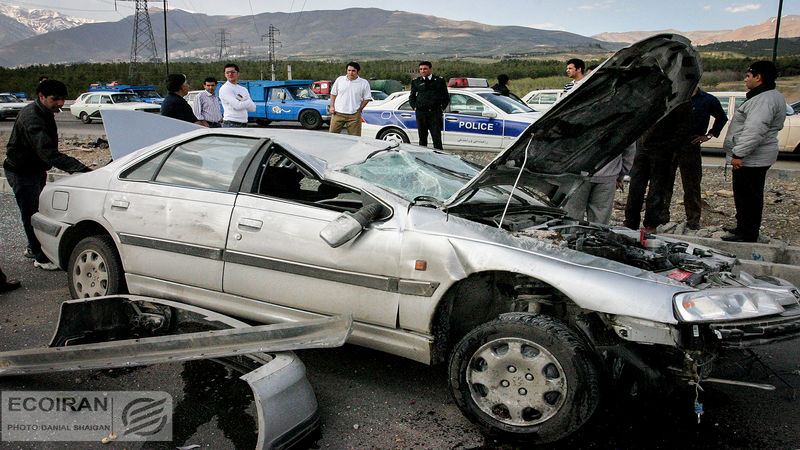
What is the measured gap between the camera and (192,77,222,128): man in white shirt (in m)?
7.65

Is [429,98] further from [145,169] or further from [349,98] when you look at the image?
[145,169]

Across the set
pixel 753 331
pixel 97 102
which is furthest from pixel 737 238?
pixel 97 102

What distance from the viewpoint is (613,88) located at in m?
3.17

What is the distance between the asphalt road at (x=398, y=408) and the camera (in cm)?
278

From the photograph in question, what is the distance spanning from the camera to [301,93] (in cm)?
1978

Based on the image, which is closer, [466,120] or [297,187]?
[297,187]

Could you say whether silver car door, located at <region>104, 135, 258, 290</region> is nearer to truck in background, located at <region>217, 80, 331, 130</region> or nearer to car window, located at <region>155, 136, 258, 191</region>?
car window, located at <region>155, 136, 258, 191</region>

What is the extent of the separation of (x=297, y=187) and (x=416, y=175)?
89cm

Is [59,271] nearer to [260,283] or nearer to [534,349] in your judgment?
[260,283]

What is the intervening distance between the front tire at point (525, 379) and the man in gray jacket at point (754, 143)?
3.98 m

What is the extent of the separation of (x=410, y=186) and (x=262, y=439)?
1.69 metres

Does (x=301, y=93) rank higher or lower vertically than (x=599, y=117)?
higher

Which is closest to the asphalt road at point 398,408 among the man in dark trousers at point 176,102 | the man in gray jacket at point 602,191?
the man in gray jacket at point 602,191

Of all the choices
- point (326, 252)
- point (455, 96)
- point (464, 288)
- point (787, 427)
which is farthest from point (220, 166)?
point (455, 96)
